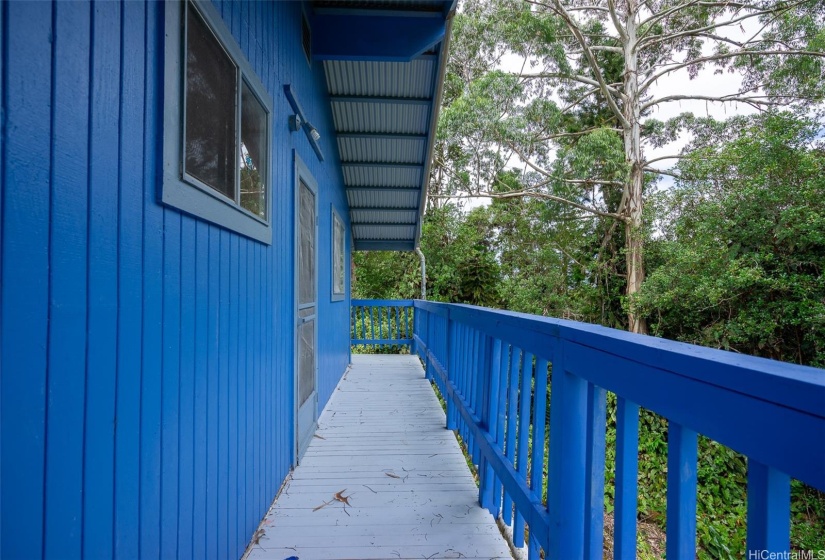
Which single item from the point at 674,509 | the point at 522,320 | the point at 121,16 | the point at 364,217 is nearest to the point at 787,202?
the point at 364,217

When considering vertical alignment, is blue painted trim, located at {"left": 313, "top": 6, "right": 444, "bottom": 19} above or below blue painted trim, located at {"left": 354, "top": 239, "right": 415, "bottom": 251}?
above

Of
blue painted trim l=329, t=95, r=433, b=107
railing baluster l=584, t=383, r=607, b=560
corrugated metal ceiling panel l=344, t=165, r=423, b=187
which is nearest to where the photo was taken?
railing baluster l=584, t=383, r=607, b=560

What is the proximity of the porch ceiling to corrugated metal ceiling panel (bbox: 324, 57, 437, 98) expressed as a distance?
0.03ft

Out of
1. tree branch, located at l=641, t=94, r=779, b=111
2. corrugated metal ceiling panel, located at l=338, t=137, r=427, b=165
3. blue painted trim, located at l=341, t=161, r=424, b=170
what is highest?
tree branch, located at l=641, t=94, r=779, b=111

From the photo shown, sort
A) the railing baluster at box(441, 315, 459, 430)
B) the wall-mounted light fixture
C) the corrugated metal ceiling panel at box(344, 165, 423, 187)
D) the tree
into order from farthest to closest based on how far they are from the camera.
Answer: the tree → the corrugated metal ceiling panel at box(344, 165, 423, 187) → the railing baluster at box(441, 315, 459, 430) → the wall-mounted light fixture

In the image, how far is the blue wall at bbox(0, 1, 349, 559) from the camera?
762mm

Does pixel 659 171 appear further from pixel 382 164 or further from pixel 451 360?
pixel 451 360

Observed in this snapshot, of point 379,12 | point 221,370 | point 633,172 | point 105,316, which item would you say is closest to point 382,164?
point 379,12

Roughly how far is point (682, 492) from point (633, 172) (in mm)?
11304

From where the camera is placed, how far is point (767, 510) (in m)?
0.56

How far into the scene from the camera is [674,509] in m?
0.75

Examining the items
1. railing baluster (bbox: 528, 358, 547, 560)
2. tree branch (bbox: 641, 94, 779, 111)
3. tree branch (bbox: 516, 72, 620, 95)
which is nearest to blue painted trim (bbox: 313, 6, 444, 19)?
railing baluster (bbox: 528, 358, 547, 560)

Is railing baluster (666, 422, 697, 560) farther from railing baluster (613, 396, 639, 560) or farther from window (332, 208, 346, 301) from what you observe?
window (332, 208, 346, 301)

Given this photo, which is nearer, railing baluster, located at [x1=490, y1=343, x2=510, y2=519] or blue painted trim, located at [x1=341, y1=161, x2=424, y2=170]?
railing baluster, located at [x1=490, y1=343, x2=510, y2=519]
